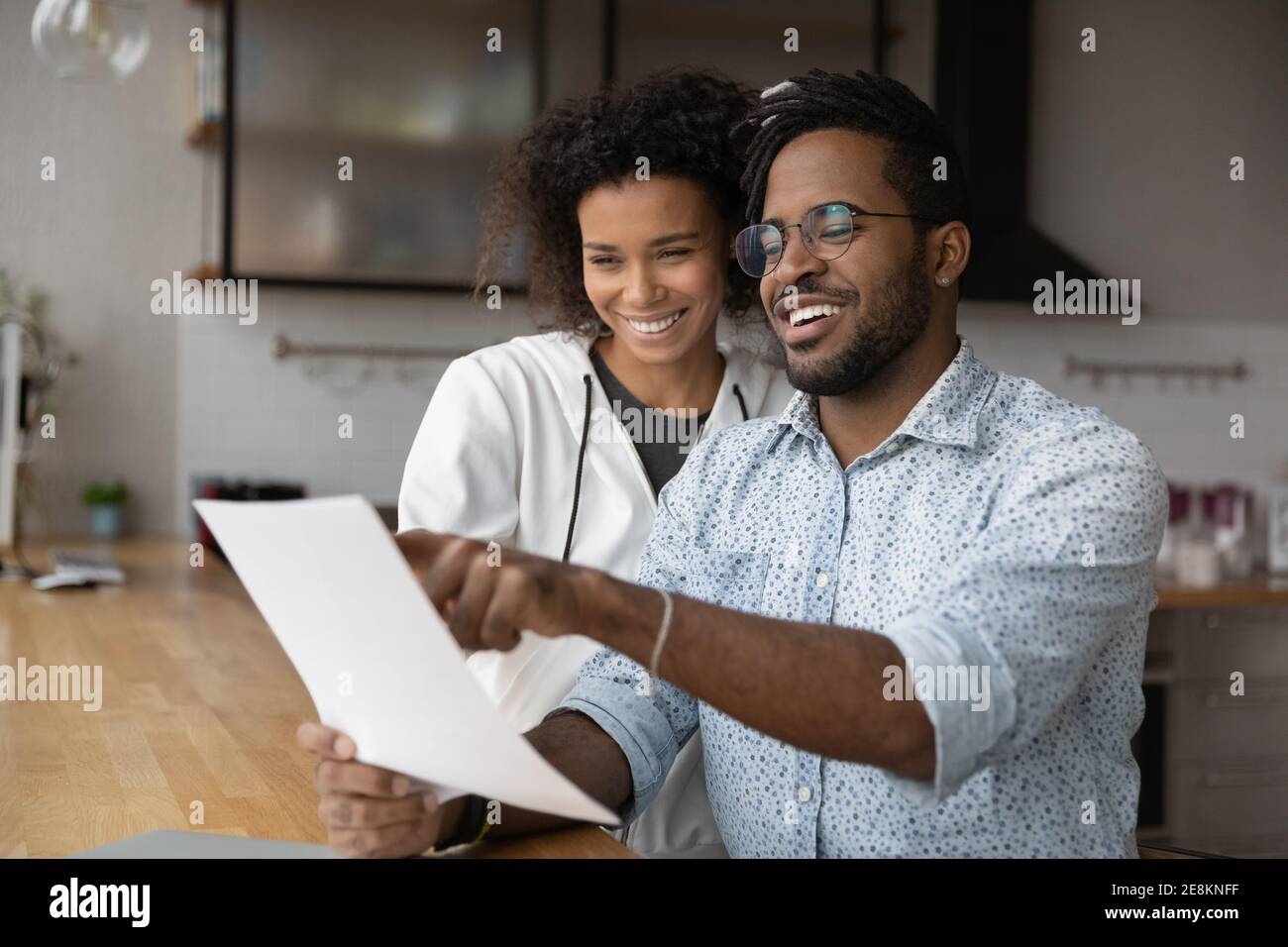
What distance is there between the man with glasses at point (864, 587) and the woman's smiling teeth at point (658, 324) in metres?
Answer: 0.23

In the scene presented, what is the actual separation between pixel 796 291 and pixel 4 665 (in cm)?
143

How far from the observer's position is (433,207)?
400cm

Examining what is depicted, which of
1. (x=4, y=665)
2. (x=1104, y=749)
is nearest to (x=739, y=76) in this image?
(x=4, y=665)

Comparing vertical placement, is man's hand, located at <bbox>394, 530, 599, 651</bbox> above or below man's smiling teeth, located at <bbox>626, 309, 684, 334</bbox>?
below

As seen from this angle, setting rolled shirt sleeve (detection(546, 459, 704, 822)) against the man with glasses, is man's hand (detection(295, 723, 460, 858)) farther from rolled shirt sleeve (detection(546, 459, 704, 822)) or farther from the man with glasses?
rolled shirt sleeve (detection(546, 459, 704, 822))

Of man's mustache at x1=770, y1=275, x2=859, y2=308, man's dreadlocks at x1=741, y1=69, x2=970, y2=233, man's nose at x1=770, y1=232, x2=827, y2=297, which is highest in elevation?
man's dreadlocks at x1=741, y1=69, x2=970, y2=233

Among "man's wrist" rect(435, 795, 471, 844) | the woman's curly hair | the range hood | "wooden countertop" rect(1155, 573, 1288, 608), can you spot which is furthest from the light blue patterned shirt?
the range hood

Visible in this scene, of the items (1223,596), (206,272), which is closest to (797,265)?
(1223,596)

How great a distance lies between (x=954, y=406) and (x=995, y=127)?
3.22 meters

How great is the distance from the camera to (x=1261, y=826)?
11.5 feet

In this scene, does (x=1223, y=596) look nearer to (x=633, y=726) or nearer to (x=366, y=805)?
(x=633, y=726)

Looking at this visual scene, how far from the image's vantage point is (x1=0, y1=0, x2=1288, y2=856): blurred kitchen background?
3945 mm

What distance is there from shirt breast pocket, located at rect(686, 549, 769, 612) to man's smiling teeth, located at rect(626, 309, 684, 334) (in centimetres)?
39
